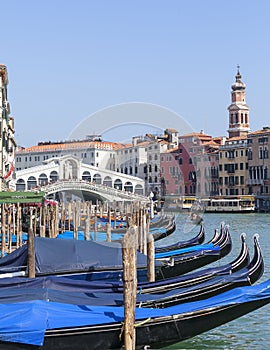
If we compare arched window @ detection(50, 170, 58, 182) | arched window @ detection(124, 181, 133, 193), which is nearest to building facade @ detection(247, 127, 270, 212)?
arched window @ detection(124, 181, 133, 193)

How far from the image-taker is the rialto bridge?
24.3m

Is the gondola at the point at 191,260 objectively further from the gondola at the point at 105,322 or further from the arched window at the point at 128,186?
the arched window at the point at 128,186

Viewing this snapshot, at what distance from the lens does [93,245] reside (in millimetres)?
5547

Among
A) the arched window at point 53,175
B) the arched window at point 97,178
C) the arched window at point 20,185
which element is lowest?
the arched window at point 20,185

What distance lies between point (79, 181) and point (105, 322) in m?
21.1

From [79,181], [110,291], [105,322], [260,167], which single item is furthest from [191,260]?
[260,167]

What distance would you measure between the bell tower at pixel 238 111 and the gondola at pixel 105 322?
32667 mm

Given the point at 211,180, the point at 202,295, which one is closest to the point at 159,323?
the point at 202,295

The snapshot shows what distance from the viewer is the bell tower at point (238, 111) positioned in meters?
36.2

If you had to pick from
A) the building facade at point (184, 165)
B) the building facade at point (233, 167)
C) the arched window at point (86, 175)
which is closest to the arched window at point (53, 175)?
the arched window at point (86, 175)

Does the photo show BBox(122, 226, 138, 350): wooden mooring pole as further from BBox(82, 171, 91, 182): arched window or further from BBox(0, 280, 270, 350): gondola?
BBox(82, 171, 91, 182): arched window

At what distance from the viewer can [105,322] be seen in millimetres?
3584

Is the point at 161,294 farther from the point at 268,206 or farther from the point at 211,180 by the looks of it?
the point at 211,180

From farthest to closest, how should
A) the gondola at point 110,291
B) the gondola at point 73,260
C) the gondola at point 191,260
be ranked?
the gondola at point 191,260 < the gondola at point 73,260 < the gondola at point 110,291
